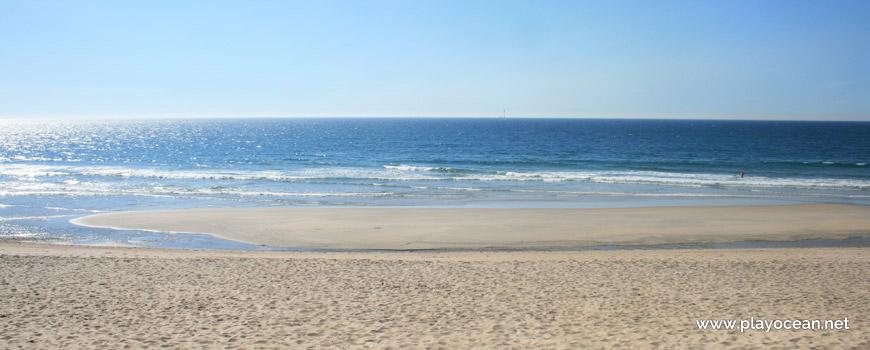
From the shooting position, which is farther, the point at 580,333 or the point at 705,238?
the point at 705,238

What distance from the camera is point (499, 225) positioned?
754 inches

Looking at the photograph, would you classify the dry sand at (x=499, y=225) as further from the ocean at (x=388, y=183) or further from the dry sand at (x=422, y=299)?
the dry sand at (x=422, y=299)

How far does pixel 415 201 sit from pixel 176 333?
1884cm

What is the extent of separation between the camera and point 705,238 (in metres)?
17.1

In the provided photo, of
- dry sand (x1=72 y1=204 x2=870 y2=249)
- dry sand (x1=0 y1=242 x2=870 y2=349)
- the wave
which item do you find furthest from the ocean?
dry sand (x1=0 y1=242 x2=870 y2=349)

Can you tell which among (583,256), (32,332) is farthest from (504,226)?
(32,332)

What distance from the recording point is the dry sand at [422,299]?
764cm

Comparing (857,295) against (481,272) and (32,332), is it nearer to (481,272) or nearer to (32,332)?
(481,272)

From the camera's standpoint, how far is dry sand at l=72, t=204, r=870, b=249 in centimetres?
1691

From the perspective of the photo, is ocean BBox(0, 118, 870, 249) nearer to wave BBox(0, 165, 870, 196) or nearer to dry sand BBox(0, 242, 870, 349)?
wave BBox(0, 165, 870, 196)

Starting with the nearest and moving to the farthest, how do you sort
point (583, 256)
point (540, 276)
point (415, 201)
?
point (540, 276) < point (583, 256) < point (415, 201)

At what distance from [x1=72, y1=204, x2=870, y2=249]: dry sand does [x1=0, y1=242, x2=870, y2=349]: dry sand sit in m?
3.08

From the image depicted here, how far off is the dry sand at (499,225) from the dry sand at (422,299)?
3.08 meters

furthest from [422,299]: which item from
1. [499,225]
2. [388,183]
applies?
[388,183]
